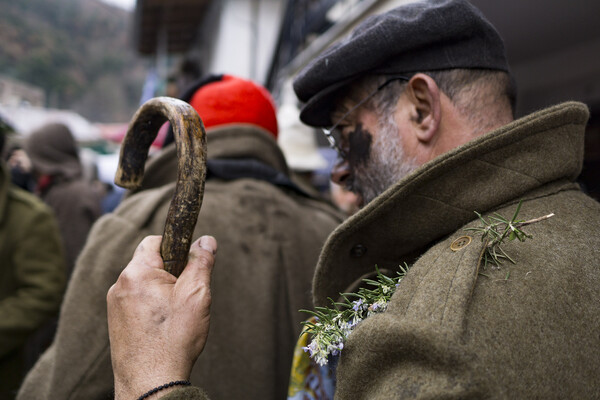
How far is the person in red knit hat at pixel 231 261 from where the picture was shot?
1.69 m

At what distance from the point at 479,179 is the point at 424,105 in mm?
329

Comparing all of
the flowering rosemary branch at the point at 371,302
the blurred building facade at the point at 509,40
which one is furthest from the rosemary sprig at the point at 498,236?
the blurred building facade at the point at 509,40

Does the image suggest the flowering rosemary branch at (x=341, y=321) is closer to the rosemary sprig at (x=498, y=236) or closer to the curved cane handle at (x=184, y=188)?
the rosemary sprig at (x=498, y=236)

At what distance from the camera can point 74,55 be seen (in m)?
39.2

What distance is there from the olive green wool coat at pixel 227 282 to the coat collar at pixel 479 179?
29.7 inches

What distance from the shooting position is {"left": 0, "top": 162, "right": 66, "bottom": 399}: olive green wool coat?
2766 millimetres

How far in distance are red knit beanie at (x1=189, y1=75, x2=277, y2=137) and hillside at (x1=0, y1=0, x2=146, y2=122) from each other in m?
35.0


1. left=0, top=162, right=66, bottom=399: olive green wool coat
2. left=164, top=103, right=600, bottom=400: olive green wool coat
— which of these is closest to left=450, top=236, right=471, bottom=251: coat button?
left=164, top=103, right=600, bottom=400: olive green wool coat

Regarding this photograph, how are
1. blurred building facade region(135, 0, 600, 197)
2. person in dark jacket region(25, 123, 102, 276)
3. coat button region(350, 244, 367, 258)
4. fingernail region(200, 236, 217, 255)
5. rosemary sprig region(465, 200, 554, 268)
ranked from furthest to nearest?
person in dark jacket region(25, 123, 102, 276), blurred building facade region(135, 0, 600, 197), coat button region(350, 244, 367, 258), fingernail region(200, 236, 217, 255), rosemary sprig region(465, 200, 554, 268)

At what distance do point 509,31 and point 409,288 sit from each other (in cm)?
379

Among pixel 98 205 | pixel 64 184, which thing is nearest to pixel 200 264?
pixel 98 205

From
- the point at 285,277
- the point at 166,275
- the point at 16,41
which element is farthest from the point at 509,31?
the point at 16,41

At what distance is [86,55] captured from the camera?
4253 cm

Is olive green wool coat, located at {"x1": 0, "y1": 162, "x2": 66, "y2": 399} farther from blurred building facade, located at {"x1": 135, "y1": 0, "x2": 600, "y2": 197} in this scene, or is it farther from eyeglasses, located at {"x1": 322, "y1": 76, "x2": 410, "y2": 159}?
blurred building facade, located at {"x1": 135, "y1": 0, "x2": 600, "y2": 197}
